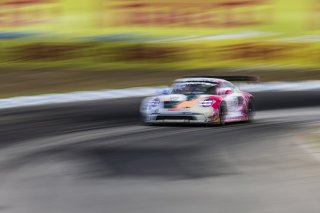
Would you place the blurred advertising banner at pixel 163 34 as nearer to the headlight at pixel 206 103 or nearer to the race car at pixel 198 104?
the race car at pixel 198 104

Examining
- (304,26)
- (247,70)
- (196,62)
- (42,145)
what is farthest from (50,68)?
(42,145)

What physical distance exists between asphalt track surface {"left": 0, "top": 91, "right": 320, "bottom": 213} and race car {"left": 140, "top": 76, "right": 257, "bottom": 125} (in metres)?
0.19

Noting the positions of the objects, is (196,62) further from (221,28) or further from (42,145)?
(42,145)

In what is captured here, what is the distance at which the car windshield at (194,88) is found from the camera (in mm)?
11695

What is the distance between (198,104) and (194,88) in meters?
0.52

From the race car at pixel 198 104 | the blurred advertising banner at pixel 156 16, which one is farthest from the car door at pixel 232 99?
the blurred advertising banner at pixel 156 16

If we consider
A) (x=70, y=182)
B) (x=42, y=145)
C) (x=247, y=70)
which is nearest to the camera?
(x=70, y=182)

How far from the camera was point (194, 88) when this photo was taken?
465 inches

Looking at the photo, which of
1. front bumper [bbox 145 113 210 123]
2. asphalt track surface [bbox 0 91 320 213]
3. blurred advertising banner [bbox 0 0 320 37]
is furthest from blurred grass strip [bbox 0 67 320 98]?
front bumper [bbox 145 113 210 123]

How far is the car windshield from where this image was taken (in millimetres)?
11695

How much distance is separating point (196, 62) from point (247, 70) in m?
1.28

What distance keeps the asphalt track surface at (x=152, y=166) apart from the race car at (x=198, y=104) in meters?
0.19

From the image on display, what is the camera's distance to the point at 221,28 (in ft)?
63.7

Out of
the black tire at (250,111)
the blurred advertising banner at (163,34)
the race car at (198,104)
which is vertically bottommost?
the black tire at (250,111)
